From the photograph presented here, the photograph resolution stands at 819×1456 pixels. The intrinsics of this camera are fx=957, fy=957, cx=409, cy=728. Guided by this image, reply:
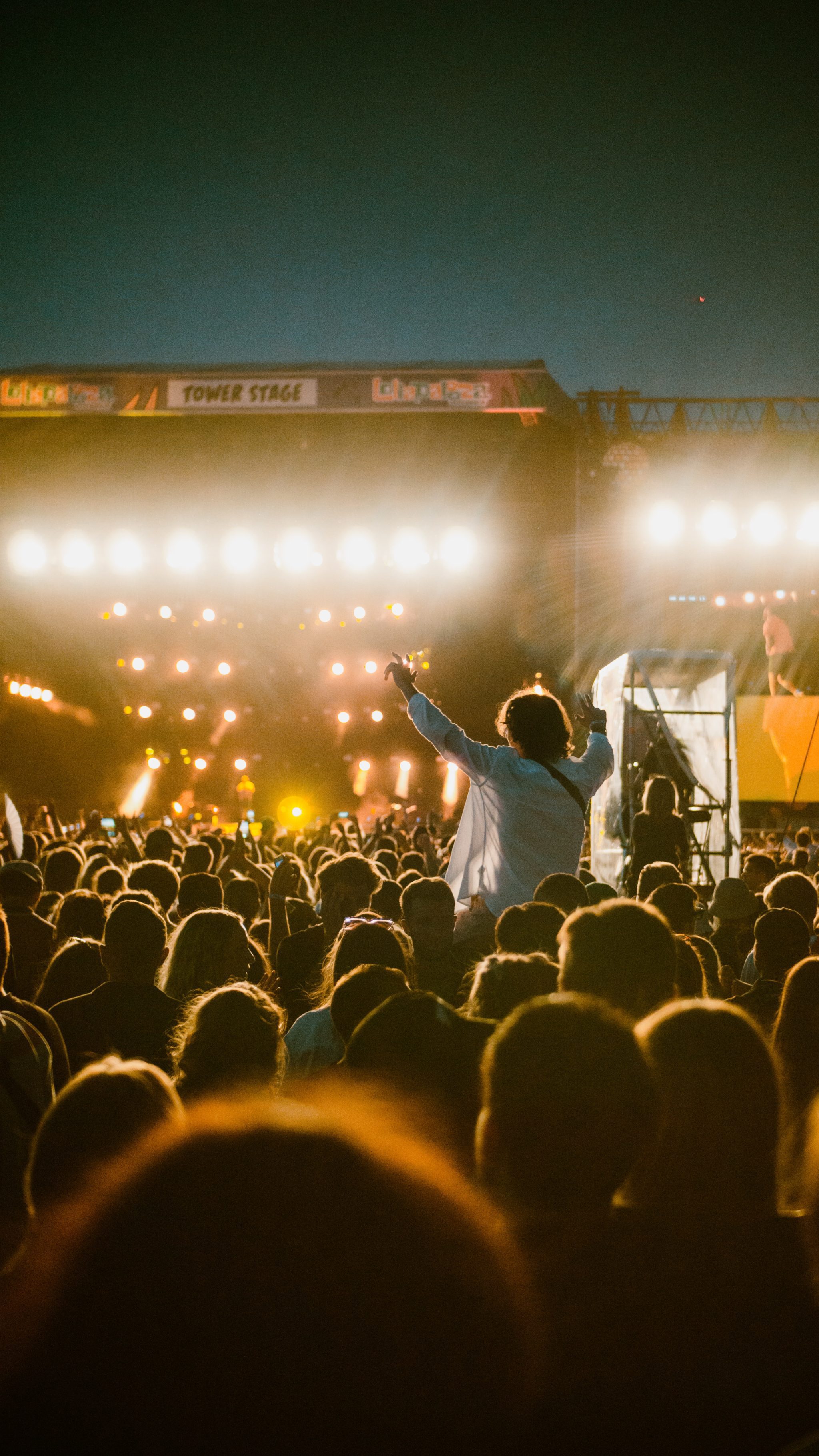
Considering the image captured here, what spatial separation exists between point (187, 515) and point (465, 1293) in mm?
15353

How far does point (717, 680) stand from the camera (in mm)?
10516

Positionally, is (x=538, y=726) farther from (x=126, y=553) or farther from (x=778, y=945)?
(x=126, y=553)

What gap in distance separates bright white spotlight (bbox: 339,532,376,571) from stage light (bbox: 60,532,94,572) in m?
3.93

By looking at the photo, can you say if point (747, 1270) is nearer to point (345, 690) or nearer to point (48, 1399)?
point (48, 1399)

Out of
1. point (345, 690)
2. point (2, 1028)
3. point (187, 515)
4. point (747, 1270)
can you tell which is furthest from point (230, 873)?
point (345, 690)

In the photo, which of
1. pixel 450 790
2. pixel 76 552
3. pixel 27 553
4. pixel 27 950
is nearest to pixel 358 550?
pixel 76 552

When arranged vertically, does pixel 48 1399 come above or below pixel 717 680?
below

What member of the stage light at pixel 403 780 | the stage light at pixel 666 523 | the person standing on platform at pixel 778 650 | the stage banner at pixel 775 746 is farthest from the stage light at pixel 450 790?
the stage light at pixel 666 523

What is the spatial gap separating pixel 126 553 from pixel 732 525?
360 inches

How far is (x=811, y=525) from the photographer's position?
44.5 feet

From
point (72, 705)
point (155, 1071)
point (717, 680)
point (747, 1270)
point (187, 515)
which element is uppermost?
point (187, 515)

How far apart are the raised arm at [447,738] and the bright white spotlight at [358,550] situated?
10.8 metres

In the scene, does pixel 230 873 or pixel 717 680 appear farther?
pixel 717 680

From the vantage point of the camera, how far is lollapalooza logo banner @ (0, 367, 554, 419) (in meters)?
13.3
